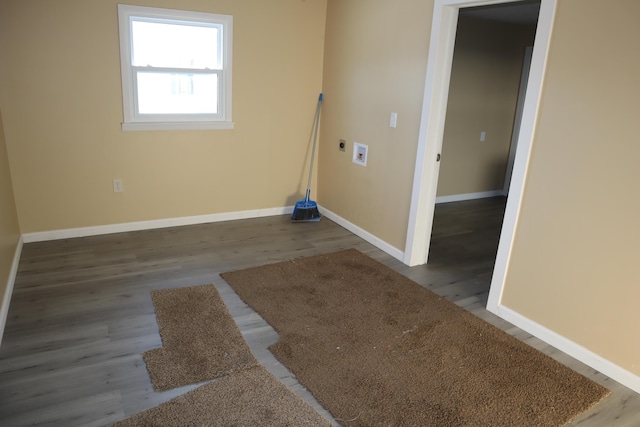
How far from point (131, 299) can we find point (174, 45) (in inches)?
90.3

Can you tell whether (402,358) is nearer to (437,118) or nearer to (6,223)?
(437,118)

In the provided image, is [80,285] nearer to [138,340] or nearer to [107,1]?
[138,340]

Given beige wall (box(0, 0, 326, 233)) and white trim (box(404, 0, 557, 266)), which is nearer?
white trim (box(404, 0, 557, 266))

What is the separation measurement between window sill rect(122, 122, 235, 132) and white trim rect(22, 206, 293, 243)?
2.84 ft

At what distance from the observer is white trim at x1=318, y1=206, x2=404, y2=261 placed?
3924 millimetres

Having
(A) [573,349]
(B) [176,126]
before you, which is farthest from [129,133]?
(A) [573,349]

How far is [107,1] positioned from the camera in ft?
11.7

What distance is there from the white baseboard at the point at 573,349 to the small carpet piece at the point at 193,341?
171cm

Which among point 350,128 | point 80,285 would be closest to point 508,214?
point 350,128

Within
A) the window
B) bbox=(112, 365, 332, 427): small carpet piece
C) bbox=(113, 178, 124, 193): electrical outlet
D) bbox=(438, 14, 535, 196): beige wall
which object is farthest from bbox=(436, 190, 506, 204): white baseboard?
bbox=(112, 365, 332, 427): small carpet piece

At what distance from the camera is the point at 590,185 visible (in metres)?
2.44

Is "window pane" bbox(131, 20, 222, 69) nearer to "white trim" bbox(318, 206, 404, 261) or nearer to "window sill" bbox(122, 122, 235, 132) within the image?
"window sill" bbox(122, 122, 235, 132)

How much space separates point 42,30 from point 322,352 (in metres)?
3.18

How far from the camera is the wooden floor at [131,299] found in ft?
6.93
